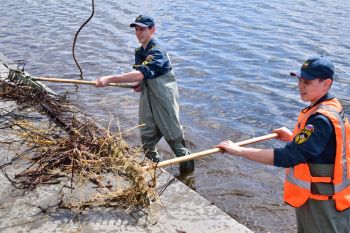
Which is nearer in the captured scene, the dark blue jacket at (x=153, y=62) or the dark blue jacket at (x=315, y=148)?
the dark blue jacket at (x=315, y=148)

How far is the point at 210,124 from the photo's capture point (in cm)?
898

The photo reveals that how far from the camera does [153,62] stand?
5.79 metres

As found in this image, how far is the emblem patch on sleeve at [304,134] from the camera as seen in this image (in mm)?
3637

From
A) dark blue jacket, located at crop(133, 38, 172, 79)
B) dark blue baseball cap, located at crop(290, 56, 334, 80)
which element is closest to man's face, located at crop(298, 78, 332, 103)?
dark blue baseball cap, located at crop(290, 56, 334, 80)

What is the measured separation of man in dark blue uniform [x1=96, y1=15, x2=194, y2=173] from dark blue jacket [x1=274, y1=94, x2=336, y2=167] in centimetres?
251

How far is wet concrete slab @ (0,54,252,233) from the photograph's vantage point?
4.16 metres

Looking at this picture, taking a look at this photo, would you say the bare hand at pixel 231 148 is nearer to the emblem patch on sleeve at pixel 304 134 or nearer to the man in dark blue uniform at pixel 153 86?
the emblem patch on sleeve at pixel 304 134

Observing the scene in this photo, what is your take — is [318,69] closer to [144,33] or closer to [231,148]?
[231,148]

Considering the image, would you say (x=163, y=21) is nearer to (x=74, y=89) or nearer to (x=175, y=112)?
(x=74, y=89)

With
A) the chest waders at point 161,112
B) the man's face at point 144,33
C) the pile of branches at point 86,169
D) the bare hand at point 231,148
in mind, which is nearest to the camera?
the bare hand at point 231,148

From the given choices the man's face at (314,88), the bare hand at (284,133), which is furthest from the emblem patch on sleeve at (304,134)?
the bare hand at (284,133)

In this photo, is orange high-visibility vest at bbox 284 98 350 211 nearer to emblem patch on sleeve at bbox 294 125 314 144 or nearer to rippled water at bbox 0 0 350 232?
emblem patch on sleeve at bbox 294 125 314 144

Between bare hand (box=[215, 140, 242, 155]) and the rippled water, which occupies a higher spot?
bare hand (box=[215, 140, 242, 155])

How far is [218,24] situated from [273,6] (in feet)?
12.1
